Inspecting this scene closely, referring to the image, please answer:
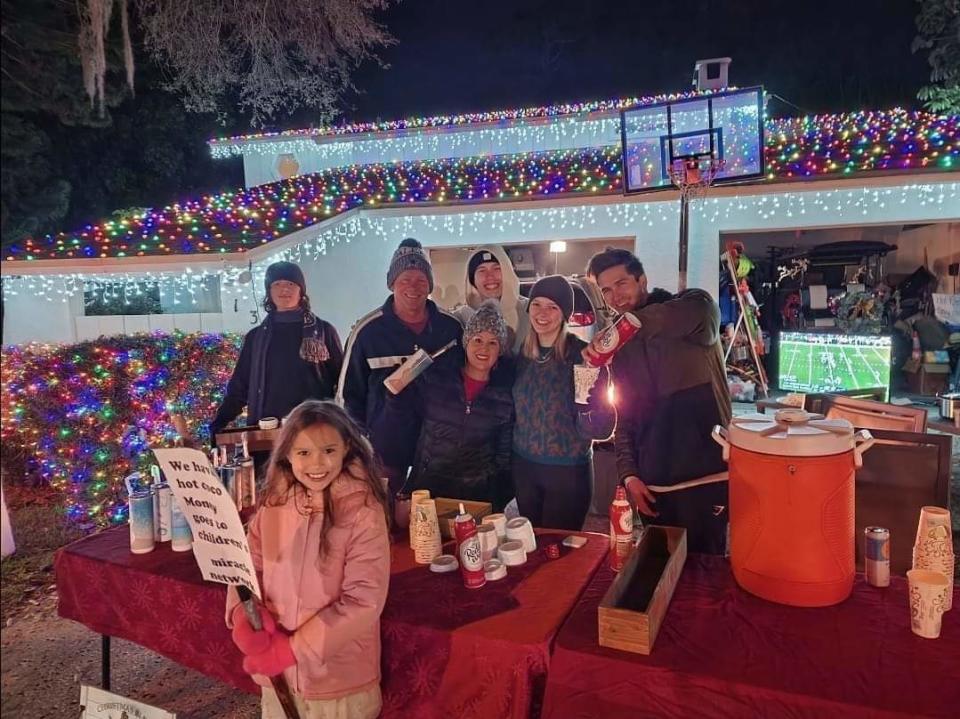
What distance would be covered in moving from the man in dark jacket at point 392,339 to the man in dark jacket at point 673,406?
116cm

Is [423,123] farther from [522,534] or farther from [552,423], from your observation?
[522,534]

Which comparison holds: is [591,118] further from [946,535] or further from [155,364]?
[946,535]

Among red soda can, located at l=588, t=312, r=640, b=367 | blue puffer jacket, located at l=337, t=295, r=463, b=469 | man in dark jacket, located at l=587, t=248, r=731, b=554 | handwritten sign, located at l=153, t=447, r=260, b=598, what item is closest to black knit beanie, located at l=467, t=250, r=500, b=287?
blue puffer jacket, located at l=337, t=295, r=463, b=469

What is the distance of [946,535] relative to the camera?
1.70m

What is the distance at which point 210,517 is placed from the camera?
5.40ft

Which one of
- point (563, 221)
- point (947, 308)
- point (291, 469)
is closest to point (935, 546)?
point (291, 469)

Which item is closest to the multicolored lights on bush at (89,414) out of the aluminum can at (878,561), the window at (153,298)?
the window at (153,298)

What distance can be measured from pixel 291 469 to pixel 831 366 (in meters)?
7.69

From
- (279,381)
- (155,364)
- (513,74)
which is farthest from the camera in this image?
(513,74)

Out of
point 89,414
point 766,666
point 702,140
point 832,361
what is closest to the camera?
point 766,666

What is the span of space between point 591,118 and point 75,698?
36.9 feet

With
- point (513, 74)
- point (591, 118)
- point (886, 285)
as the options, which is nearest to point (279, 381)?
point (591, 118)

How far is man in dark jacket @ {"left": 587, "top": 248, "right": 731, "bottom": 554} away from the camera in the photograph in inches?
98.0

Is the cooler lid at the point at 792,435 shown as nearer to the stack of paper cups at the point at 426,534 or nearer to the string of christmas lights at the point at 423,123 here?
the stack of paper cups at the point at 426,534
